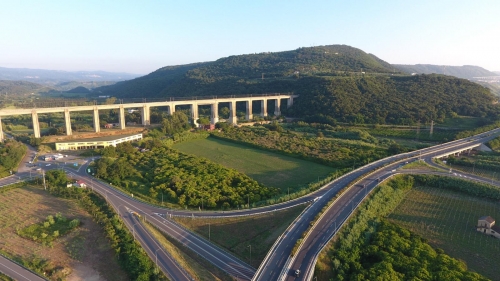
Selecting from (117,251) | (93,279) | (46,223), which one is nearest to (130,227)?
(117,251)

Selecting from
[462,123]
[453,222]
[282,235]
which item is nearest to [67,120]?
[282,235]

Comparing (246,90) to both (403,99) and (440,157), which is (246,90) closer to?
(403,99)

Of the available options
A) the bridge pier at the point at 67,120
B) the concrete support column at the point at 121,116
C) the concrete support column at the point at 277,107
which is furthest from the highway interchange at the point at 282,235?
the concrete support column at the point at 277,107

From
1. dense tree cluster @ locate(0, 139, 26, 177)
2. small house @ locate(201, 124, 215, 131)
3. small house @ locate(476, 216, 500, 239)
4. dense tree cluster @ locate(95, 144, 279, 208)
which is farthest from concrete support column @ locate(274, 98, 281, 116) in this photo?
Answer: small house @ locate(476, 216, 500, 239)

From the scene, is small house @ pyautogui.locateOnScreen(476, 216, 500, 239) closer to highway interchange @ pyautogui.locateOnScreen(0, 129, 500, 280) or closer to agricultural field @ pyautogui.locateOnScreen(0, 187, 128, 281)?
highway interchange @ pyautogui.locateOnScreen(0, 129, 500, 280)

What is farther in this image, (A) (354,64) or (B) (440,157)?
(A) (354,64)

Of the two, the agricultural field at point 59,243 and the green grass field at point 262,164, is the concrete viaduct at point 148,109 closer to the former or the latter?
the green grass field at point 262,164
